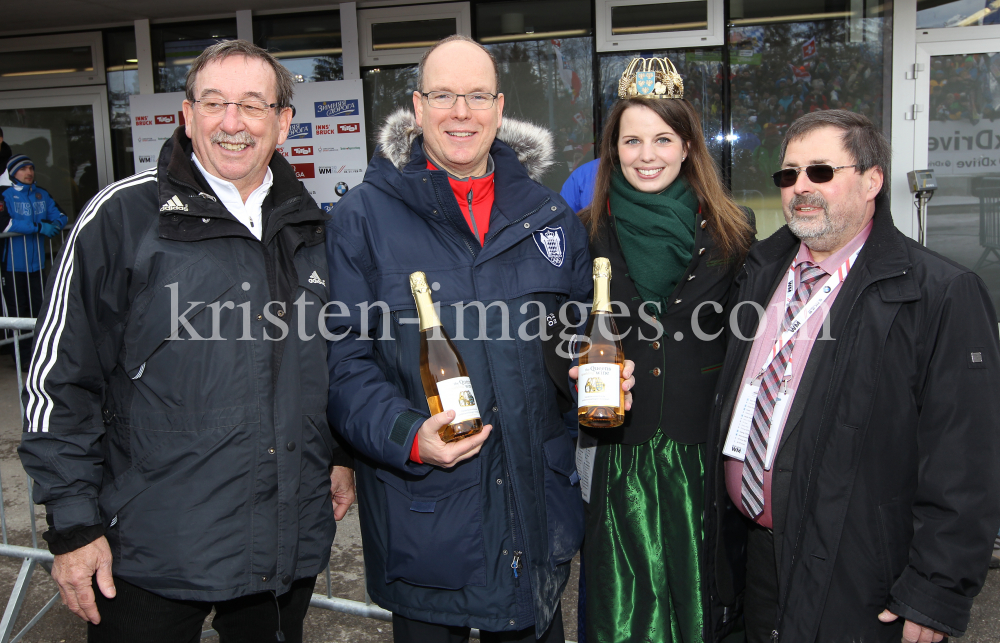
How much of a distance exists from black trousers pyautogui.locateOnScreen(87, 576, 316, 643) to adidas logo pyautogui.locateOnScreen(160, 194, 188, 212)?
103 centimetres

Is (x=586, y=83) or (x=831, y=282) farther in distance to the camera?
(x=586, y=83)

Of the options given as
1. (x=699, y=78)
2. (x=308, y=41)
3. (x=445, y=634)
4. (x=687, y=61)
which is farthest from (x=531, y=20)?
(x=445, y=634)

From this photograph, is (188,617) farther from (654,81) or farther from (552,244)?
(654,81)

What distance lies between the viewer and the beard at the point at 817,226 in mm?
2242

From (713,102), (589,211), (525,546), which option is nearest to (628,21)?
(713,102)

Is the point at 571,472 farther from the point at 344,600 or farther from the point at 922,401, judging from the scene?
the point at 344,600

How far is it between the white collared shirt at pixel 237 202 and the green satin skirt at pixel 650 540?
139 centimetres

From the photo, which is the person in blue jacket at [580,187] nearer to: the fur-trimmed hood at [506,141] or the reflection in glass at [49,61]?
the fur-trimmed hood at [506,141]

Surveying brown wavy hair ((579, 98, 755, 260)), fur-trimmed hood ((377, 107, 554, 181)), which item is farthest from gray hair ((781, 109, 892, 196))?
fur-trimmed hood ((377, 107, 554, 181))

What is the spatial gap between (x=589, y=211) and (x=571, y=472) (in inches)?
39.2

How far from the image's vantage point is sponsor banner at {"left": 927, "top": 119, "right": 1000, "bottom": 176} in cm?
778

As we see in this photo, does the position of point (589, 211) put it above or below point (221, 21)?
below

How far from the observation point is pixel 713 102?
8.12 metres

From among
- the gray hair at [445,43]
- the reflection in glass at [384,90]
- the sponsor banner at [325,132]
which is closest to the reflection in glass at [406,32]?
the reflection in glass at [384,90]
